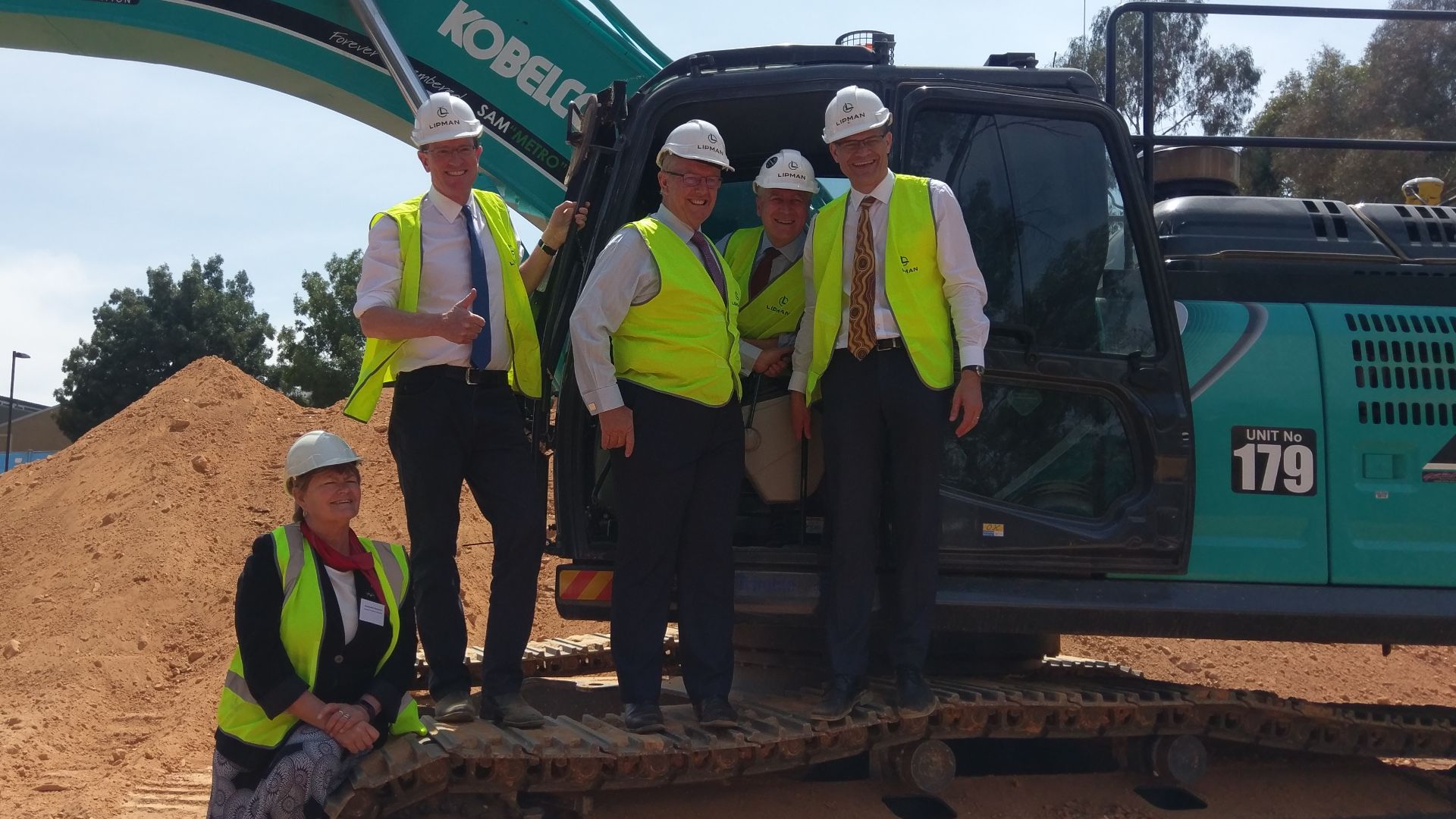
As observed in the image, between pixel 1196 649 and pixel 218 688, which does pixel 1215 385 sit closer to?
pixel 1196 649

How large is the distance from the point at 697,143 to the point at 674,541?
1.30 metres

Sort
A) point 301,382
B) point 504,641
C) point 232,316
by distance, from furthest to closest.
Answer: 1. point 232,316
2. point 301,382
3. point 504,641

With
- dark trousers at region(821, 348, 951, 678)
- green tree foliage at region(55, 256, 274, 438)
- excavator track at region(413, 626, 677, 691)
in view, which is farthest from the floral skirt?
green tree foliage at region(55, 256, 274, 438)

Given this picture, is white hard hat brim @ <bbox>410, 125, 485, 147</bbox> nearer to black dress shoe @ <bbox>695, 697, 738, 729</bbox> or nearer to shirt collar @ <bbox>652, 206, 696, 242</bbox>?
shirt collar @ <bbox>652, 206, 696, 242</bbox>

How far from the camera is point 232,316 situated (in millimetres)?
43656

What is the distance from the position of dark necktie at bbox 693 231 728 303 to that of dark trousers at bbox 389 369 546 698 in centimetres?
81

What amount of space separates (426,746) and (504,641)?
52 centimetres

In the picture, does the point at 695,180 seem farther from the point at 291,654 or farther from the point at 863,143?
the point at 291,654

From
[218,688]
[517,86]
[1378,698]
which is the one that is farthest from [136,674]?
[1378,698]

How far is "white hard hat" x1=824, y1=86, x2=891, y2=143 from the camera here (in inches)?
172

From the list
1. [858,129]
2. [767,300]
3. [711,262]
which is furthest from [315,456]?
[858,129]

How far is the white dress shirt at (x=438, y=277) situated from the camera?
14.1 feet

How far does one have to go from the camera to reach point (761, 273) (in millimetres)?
5062

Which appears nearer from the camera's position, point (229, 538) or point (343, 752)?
point (343, 752)
